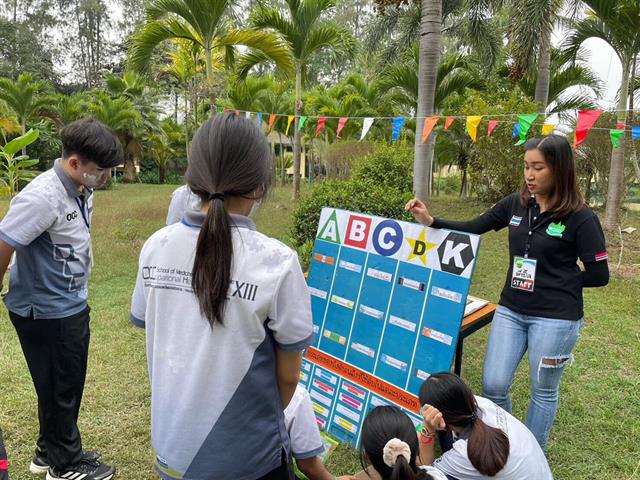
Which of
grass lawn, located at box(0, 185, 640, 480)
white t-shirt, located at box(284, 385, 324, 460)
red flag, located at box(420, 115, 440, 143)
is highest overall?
red flag, located at box(420, 115, 440, 143)

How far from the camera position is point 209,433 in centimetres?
114

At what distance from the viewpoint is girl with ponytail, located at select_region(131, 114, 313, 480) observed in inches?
41.5

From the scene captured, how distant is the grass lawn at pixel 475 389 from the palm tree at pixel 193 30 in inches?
156

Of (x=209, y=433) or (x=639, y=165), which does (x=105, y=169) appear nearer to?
(x=209, y=433)

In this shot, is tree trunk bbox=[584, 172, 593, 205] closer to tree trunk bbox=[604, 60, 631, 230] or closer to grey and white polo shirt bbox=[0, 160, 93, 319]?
tree trunk bbox=[604, 60, 631, 230]

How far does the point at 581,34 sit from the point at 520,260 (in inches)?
329

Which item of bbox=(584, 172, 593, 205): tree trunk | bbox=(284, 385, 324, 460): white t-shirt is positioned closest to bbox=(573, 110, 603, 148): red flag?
bbox=(284, 385, 324, 460): white t-shirt

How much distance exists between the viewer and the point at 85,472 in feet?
7.63

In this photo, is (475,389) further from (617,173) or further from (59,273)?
(617,173)

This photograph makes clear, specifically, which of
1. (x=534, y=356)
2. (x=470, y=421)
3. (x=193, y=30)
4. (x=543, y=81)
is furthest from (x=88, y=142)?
(x=543, y=81)

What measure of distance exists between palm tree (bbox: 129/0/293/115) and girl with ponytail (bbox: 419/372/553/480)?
6.13 metres

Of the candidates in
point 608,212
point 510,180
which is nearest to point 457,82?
point 510,180

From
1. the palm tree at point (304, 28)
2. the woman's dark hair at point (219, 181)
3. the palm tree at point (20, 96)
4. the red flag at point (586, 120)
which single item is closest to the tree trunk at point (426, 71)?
the red flag at point (586, 120)

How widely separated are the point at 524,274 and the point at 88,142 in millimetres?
2088
